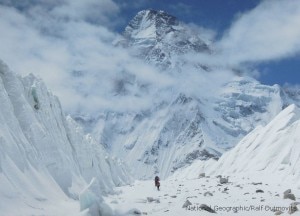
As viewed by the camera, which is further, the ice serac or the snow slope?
the snow slope

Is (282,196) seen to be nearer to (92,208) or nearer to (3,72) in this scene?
(92,208)

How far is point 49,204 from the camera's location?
3253 centimetres

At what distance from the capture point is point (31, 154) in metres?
37.1

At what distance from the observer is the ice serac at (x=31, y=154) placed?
2970 cm

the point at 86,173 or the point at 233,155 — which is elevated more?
the point at 233,155

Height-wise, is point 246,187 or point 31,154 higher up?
point 246,187

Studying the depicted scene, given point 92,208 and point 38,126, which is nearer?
point 92,208

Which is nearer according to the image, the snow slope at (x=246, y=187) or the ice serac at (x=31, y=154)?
the ice serac at (x=31, y=154)

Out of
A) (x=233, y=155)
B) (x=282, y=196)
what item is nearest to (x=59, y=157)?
(x=282, y=196)

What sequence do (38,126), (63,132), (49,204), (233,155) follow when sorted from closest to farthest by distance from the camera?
(49,204) → (38,126) → (63,132) → (233,155)

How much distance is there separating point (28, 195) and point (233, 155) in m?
87.9

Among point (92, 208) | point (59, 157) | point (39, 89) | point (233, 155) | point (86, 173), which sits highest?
point (233, 155)

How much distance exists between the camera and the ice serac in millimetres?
29703

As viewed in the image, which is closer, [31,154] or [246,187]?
[31,154]
